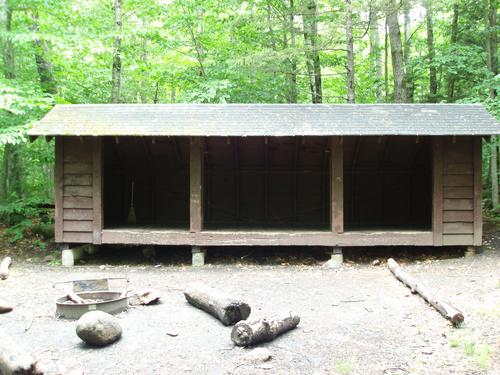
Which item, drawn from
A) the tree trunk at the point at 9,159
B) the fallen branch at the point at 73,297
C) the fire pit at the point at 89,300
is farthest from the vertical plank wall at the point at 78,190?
the fallen branch at the point at 73,297

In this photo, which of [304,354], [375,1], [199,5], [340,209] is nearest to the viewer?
[304,354]

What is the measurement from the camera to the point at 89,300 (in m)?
6.52

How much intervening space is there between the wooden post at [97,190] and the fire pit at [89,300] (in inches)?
138

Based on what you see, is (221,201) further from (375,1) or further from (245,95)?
(375,1)

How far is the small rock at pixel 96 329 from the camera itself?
488 centimetres

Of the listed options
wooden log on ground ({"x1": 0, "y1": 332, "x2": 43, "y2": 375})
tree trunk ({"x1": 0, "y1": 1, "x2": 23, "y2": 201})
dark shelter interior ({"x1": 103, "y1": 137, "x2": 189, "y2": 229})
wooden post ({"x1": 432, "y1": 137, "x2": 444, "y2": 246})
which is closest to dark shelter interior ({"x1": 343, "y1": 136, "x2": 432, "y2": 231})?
wooden post ({"x1": 432, "y1": 137, "x2": 444, "y2": 246})

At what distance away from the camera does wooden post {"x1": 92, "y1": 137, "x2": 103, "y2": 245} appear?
10.2 meters

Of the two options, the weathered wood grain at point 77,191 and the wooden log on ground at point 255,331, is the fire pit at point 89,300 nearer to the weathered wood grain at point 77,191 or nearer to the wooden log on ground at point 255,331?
the wooden log on ground at point 255,331

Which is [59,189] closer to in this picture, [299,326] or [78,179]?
[78,179]

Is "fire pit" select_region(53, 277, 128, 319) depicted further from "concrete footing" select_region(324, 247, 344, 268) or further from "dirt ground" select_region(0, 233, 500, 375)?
"concrete footing" select_region(324, 247, 344, 268)

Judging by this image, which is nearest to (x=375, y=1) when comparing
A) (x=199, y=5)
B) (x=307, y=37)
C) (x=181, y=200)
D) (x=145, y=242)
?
(x=307, y=37)

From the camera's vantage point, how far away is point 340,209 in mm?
10078

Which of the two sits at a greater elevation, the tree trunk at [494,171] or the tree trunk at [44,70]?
the tree trunk at [44,70]

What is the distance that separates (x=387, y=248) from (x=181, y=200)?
6.02 meters
